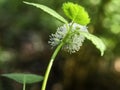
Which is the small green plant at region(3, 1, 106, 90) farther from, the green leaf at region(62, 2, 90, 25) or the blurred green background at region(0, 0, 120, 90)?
the blurred green background at region(0, 0, 120, 90)

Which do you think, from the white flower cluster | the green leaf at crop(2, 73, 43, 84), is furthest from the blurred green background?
the white flower cluster

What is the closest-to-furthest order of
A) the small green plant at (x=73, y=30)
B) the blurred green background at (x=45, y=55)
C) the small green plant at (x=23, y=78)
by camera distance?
the small green plant at (x=73, y=30) → the small green plant at (x=23, y=78) → the blurred green background at (x=45, y=55)

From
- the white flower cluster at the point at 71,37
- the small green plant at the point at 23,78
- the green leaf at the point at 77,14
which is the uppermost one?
the green leaf at the point at 77,14

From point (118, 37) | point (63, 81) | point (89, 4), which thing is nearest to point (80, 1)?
point (89, 4)

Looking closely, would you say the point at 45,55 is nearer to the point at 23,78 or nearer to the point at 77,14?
the point at 23,78

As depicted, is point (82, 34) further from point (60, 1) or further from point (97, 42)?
point (60, 1)

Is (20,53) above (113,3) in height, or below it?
below

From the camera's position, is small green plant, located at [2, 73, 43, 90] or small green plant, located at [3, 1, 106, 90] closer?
small green plant, located at [3, 1, 106, 90]

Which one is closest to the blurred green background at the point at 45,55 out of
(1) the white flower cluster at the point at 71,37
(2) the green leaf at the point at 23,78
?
(2) the green leaf at the point at 23,78

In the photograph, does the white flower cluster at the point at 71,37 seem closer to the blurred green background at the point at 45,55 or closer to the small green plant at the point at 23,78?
the small green plant at the point at 23,78
